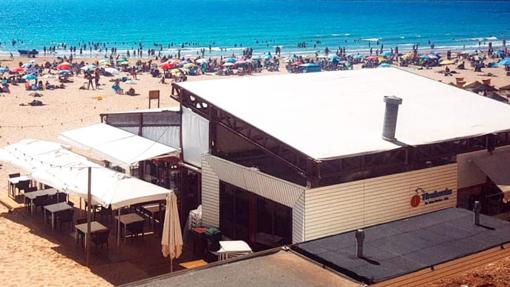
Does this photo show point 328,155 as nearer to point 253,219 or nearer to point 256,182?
point 256,182

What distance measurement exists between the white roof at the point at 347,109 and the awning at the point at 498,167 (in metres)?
0.72

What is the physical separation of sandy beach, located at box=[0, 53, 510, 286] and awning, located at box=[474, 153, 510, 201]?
8.11 m

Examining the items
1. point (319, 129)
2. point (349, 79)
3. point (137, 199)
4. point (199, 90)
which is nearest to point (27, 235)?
point (137, 199)

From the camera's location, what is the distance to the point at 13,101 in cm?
3800

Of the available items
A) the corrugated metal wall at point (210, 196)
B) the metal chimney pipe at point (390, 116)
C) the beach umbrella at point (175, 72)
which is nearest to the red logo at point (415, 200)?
the metal chimney pipe at point (390, 116)

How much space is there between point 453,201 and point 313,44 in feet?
272

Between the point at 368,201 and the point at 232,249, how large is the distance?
9.22ft

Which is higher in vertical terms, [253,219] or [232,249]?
[253,219]

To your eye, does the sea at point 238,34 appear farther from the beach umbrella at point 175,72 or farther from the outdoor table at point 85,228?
the outdoor table at point 85,228

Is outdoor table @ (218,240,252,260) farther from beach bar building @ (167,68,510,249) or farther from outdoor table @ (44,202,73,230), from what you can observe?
outdoor table @ (44,202,73,230)

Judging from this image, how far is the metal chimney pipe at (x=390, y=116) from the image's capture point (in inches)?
535

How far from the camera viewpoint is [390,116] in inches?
540

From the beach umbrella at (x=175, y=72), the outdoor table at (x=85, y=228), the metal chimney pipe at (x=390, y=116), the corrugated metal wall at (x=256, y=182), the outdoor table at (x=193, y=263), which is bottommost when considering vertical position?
the outdoor table at (x=193, y=263)

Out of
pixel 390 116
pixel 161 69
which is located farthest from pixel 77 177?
pixel 161 69
